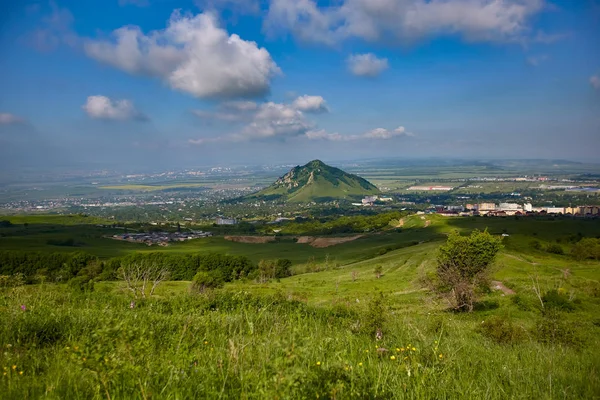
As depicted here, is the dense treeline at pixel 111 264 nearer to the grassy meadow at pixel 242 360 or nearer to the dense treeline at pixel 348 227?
the grassy meadow at pixel 242 360

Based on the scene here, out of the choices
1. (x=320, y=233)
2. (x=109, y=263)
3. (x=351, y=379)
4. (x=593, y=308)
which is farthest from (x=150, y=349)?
(x=320, y=233)

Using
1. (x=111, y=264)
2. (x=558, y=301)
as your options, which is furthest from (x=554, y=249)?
A: (x=111, y=264)

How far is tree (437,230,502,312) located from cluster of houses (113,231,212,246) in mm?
105789

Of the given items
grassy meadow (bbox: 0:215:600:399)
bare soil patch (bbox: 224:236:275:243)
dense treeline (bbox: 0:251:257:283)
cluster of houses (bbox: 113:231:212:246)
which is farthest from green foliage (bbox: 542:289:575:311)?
cluster of houses (bbox: 113:231:212:246)

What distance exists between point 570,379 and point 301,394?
3615mm

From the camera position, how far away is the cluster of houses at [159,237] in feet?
405

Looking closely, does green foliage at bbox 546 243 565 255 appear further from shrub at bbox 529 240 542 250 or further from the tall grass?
the tall grass

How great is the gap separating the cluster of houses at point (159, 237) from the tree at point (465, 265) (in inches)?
4165

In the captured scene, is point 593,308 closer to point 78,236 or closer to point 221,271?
point 221,271

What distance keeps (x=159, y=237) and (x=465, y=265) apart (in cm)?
12495

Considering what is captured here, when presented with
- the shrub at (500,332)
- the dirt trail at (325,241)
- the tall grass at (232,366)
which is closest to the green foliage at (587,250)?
the shrub at (500,332)

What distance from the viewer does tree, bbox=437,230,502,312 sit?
3083 cm

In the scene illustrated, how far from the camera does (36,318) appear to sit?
5590mm

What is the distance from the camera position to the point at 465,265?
32.2 m
